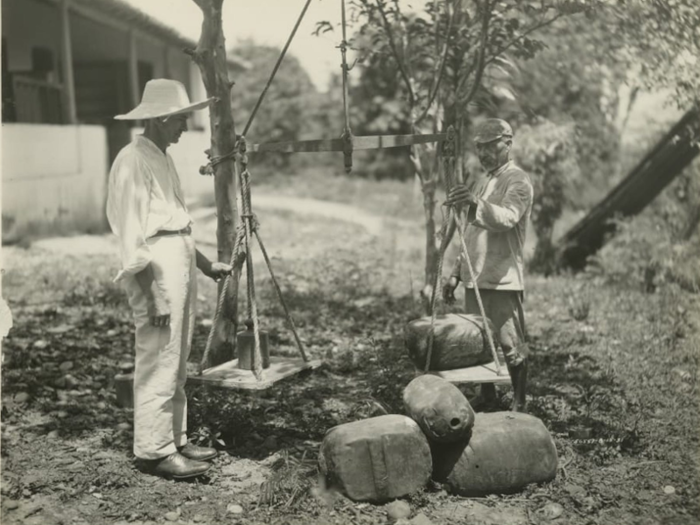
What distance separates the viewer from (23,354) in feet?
20.1

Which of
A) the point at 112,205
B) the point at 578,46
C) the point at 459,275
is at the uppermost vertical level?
the point at 578,46

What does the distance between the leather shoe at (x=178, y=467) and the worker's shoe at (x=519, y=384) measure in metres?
1.95

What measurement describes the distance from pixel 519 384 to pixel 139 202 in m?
2.58

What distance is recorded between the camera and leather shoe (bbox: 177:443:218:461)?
4.29m

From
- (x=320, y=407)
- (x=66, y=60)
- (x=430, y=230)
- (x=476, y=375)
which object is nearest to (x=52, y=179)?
(x=66, y=60)

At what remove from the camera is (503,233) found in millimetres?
4559

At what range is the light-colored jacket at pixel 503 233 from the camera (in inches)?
172

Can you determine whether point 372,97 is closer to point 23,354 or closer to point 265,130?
point 265,130

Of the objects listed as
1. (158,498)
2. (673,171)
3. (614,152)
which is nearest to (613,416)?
(158,498)

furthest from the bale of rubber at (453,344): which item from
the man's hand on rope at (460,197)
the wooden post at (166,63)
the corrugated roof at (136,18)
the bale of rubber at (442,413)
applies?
the wooden post at (166,63)

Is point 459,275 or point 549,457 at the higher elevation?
point 459,275

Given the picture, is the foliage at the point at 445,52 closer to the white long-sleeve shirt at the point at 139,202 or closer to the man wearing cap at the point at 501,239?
the man wearing cap at the point at 501,239

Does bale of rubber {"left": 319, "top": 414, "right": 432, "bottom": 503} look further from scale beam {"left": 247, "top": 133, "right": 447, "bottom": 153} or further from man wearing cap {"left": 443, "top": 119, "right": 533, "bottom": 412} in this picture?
scale beam {"left": 247, "top": 133, "right": 447, "bottom": 153}

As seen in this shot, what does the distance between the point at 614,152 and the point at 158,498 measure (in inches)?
631
